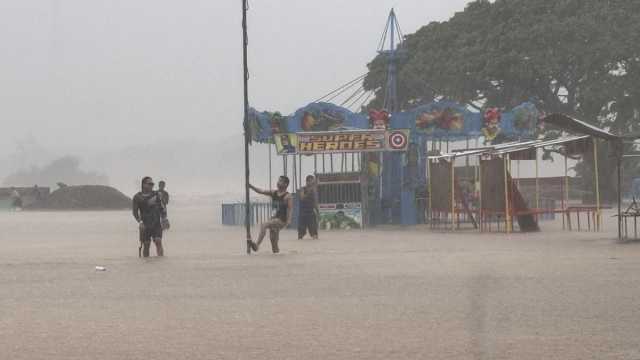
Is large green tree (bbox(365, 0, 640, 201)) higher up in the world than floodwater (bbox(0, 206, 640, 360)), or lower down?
higher up

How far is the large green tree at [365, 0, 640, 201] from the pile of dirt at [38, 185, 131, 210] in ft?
78.8

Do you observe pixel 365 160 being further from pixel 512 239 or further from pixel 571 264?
pixel 571 264

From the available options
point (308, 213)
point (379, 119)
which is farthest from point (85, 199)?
point (308, 213)

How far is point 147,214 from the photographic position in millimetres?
20953

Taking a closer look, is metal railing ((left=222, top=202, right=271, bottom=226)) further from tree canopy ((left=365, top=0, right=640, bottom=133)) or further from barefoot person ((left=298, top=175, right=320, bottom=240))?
tree canopy ((left=365, top=0, right=640, bottom=133))

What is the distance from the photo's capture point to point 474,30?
189 ft

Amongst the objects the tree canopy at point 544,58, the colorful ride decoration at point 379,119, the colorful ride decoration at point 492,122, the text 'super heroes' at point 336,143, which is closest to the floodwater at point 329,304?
the text 'super heroes' at point 336,143

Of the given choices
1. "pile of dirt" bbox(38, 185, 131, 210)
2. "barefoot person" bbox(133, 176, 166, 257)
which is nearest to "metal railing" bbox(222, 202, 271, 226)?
"barefoot person" bbox(133, 176, 166, 257)

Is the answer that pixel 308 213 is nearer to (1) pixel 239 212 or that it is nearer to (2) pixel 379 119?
(2) pixel 379 119

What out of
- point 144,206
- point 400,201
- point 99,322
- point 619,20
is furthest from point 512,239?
point 619,20

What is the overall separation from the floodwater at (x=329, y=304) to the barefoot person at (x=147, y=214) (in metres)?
0.51

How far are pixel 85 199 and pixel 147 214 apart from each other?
56755mm

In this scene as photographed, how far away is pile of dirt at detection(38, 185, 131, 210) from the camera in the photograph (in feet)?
246

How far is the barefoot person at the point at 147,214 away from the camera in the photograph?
20.8 metres
